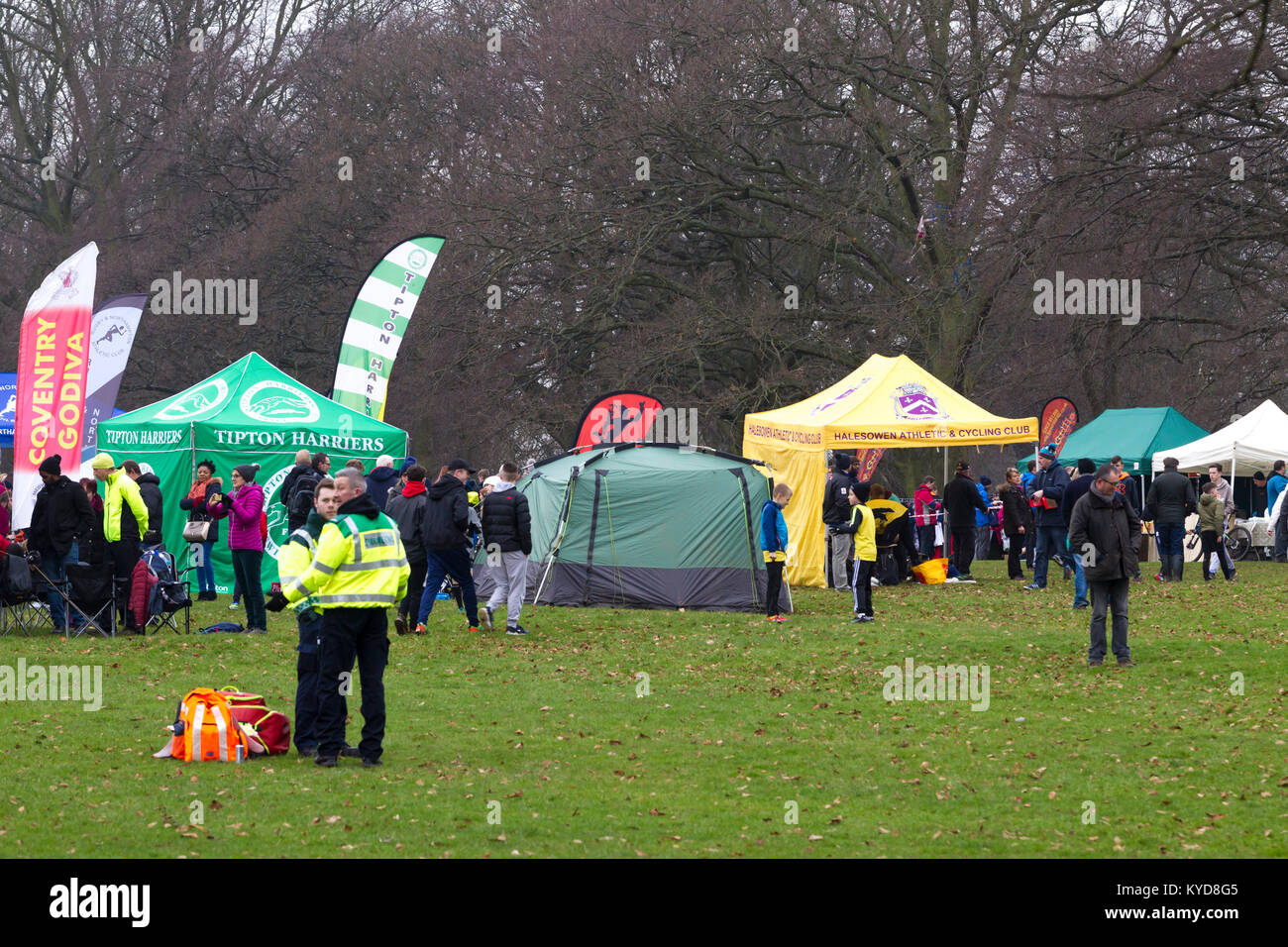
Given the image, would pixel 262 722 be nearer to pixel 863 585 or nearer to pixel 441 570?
pixel 441 570

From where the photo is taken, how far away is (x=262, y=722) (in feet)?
29.8

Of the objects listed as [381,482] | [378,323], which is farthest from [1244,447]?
[381,482]

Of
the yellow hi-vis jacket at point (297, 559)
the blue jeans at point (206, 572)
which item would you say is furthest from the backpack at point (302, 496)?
the yellow hi-vis jacket at point (297, 559)

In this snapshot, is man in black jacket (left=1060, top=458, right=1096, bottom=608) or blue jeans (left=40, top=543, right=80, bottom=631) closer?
blue jeans (left=40, top=543, right=80, bottom=631)

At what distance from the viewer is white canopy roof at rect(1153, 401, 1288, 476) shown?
88.8 feet

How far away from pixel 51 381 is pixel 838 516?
9.78 meters

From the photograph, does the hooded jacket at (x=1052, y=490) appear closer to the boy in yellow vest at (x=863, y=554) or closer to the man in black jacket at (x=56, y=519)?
the boy in yellow vest at (x=863, y=554)

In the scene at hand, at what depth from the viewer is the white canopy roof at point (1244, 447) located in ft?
88.8

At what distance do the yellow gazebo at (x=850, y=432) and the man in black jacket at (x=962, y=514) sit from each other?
857 millimetres

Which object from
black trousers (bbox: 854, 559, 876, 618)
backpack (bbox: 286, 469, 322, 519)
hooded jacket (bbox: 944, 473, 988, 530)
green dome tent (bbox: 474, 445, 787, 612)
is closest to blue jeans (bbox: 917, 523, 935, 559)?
hooded jacket (bbox: 944, 473, 988, 530)

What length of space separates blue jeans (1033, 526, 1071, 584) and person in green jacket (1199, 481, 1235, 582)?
2.71 m

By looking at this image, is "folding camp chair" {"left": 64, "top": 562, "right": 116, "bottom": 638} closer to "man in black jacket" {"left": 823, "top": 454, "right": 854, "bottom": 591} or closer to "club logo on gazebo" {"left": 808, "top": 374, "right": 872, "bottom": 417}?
"man in black jacket" {"left": 823, "top": 454, "right": 854, "bottom": 591}

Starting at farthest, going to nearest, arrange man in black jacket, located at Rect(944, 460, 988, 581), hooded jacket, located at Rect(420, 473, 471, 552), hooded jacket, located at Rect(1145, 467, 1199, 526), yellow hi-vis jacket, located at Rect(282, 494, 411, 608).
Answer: man in black jacket, located at Rect(944, 460, 988, 581) < hooded jacket, located at Rect(1145, 467, 1199, 526) < hooded jacket, located at Rect(420, 473, 471, 552) < yellow hi-vis jacket, located at Rect(282, 494, 411, 608)
